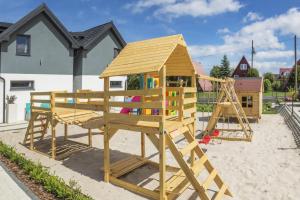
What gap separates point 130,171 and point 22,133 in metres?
7.68

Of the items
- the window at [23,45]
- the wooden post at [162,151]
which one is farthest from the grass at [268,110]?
the wooden post at [162,151]

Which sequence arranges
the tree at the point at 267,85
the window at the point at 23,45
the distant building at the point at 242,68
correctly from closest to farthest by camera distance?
the window at the point at 23,45 < the tree at the point at 267,85 < the distant building at the point at 242,68

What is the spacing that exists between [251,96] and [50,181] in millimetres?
14839

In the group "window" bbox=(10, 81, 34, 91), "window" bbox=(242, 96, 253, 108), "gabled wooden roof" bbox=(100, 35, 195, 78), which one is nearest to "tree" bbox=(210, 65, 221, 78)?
"window" bbox=(242, 96, 253, 108)

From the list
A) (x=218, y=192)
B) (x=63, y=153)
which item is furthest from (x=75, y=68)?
(x=218, y=192)

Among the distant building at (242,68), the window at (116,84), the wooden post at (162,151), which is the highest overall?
the distant building at (242,68)

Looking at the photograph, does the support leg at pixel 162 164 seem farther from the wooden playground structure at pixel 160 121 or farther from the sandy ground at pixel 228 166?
the sandy ground at pixel 228 166

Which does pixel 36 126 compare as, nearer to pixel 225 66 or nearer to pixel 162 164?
pixel 162 164

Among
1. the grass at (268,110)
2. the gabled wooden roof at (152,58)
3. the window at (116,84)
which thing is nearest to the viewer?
the gabled wooden roof at (152,58)

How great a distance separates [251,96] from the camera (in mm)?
17734

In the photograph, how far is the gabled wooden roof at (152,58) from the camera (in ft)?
19.9

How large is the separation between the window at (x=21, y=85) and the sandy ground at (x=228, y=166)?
15.5 ft

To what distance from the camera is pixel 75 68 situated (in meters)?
20.1

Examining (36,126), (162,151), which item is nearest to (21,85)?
(36,126)
